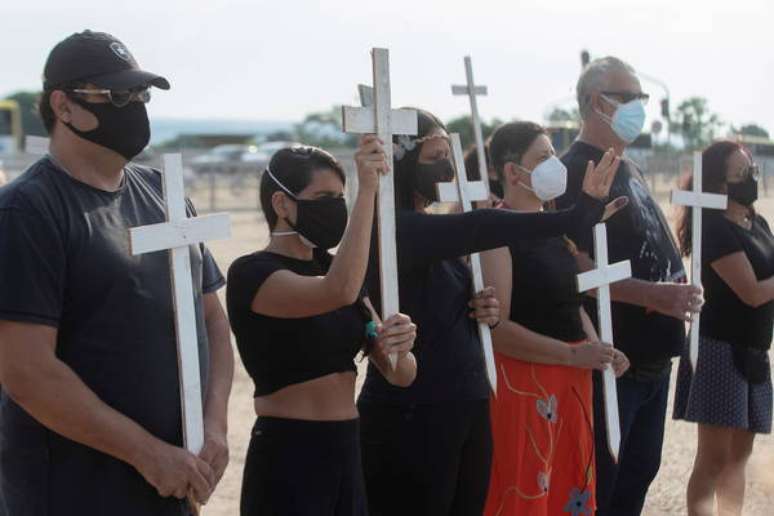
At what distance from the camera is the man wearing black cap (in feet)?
8.03

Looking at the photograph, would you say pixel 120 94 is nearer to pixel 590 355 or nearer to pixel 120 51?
pixel 120 51

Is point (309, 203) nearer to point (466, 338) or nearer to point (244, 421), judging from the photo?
point (466, 338)

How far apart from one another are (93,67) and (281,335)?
0.87 metres

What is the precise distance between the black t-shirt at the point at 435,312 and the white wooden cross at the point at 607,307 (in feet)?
1.79

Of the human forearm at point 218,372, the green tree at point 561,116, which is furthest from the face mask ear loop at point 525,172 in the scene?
the green tree at point 561,116

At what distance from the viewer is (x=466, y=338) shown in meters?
3.60

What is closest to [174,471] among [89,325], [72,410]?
[72,410]

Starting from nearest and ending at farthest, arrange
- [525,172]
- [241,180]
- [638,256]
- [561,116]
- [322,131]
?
[525,172] → [638,256] → [561,116] → [241,180] → [322,131]

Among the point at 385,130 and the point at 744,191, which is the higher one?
the point at 385,130

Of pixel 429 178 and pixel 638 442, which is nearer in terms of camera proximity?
pixel 429 178

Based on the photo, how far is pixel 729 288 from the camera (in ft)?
15.8

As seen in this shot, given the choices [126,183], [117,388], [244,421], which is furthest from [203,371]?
[244,421]

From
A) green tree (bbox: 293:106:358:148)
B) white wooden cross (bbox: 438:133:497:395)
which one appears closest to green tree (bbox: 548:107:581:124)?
white wooden cross (bbox: 438:133:497:395)

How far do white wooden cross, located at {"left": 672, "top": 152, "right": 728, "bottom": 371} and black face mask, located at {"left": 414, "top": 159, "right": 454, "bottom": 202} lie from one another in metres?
1.32
